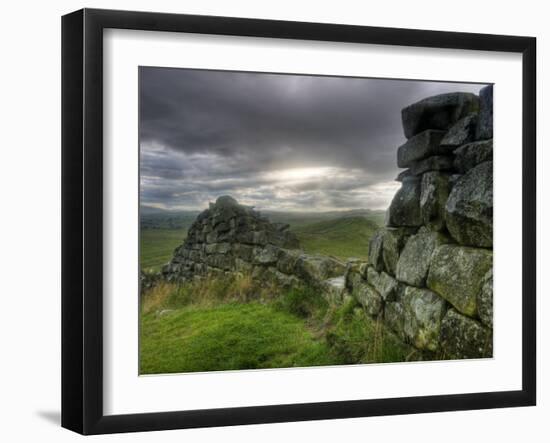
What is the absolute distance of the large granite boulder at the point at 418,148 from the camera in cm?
693

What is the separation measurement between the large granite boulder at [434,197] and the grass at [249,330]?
3.66 ft

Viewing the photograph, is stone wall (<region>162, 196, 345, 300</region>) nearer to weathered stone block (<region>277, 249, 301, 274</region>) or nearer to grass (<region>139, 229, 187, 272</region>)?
weathered stone block (<region>277, 249, 301, 274</region>)

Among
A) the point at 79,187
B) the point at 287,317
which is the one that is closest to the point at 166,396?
the point at 287,317

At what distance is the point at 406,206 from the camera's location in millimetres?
6949

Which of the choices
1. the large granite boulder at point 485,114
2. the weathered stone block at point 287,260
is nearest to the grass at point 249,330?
the weathered stone block at point 287,260

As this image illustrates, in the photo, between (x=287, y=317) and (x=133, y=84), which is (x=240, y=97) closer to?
(x=133, y=84)

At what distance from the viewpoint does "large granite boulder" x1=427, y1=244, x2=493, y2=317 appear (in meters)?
6.70

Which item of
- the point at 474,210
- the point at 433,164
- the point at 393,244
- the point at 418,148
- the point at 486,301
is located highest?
the point at 418,148

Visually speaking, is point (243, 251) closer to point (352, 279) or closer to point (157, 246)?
point (352, 279)

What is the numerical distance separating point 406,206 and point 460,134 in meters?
0.90

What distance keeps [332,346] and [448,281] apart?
4.17 feet

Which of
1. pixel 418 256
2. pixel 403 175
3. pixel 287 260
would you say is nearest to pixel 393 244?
pixel 418 256

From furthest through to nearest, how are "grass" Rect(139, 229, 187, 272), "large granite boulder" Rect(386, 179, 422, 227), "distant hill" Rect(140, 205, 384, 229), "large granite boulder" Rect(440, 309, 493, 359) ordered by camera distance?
1. "large granite boulder" Rect(386, 179, 422, 227)
2. "large granite boulder" Rect(440, 309, 493, 359)
3. "distant hill" Rect(140, 205, 384, 229)
4. "grass" Rect(139, 229, 187, 272)

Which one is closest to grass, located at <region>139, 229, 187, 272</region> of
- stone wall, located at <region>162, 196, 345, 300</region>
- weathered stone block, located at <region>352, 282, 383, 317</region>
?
Answer: stone wall, located at <region>162, 196, 345, 300</region>
